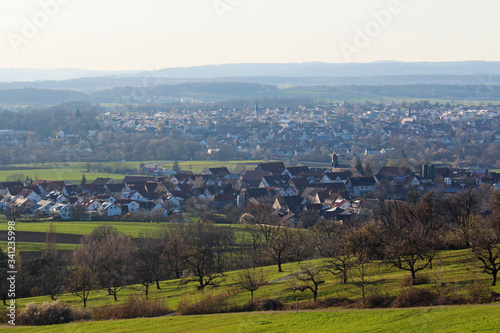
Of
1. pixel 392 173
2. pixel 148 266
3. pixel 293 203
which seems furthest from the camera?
pixel 392 173

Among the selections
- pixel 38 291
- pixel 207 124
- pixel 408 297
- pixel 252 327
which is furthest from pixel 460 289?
pixel 207 124

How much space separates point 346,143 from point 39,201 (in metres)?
56.9

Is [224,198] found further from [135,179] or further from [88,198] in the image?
[135,179]

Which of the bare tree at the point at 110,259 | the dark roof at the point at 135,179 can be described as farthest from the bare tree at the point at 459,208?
the dark roof at the point at 135,179

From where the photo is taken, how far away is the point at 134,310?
66.8 ft

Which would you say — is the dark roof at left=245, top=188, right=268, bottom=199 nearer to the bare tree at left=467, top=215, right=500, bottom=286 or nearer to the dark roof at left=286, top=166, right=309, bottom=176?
the dark roof at left=286, top=166, right=309, bottom=176

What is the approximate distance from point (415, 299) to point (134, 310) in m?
8.54

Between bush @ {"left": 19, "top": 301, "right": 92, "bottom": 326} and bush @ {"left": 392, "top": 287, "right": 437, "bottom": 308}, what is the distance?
9.87m

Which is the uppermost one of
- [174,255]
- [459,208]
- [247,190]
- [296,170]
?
[459,208]

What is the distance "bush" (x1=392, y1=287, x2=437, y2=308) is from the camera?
55.9 ft

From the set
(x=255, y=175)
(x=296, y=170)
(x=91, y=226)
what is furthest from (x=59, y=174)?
(x=91, y=226)

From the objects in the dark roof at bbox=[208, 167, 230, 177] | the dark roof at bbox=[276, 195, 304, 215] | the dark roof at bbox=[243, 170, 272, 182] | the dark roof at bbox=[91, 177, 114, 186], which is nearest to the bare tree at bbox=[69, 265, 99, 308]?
the dark roof at bbox=[276, 195, 304, 215]

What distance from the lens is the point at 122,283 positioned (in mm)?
27641

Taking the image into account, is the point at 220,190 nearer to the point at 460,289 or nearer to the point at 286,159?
the point at 286,159
